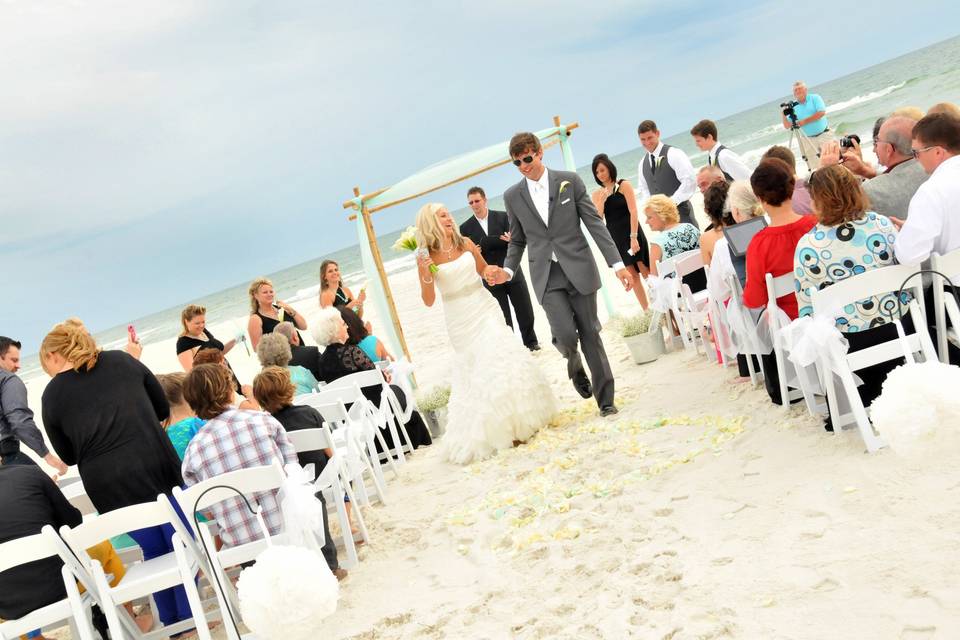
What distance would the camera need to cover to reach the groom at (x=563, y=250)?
6121mm

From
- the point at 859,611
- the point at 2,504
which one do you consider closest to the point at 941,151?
the point at 859,611

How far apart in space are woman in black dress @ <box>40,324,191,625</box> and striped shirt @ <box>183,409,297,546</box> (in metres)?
0.36

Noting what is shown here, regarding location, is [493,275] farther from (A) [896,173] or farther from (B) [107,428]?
(B) [107,428]

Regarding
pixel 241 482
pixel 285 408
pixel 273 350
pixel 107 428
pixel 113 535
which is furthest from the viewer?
pixel 273 350

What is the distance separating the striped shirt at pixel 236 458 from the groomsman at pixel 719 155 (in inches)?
195

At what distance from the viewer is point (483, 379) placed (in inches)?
238

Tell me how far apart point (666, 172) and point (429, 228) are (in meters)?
3.56

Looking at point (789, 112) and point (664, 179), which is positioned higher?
point (789, 112)

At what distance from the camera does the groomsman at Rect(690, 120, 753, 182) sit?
761cm

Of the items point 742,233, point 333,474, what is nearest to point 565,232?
point 742,233

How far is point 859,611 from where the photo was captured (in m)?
2.75

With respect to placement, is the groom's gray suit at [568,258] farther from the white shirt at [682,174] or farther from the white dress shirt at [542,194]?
the white shirt at [682,174]

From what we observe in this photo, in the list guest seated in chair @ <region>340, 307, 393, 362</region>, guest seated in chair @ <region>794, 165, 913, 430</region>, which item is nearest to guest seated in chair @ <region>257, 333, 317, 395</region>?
guest seated in chair @ <region>340, 307, 393, 362</region>

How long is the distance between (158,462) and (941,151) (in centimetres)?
445
